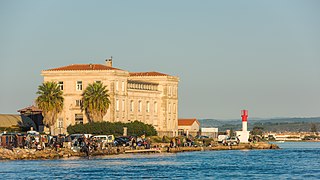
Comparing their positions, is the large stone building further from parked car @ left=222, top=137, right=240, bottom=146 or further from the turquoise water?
the turquoise water

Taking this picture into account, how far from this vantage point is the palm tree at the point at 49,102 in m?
165

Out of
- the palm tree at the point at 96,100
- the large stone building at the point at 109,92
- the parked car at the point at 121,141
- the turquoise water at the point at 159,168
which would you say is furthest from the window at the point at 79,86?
the turquoise water at the point at 159,168

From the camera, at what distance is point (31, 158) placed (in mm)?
119938

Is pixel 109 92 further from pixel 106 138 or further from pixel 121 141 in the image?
pixel 106 138

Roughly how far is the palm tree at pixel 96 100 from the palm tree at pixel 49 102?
13.9 ft

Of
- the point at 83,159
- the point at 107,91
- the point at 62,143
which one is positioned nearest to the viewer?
the point at 83,159

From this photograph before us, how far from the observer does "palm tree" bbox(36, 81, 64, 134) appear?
165 metres

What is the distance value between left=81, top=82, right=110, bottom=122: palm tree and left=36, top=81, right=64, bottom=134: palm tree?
167 inches

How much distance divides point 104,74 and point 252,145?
26448 mm

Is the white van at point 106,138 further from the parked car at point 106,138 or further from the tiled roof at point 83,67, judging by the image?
the tiled roof at point 83,67

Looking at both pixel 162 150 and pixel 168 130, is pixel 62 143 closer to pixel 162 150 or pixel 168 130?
pixel 162 150

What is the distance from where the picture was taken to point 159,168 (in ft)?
346

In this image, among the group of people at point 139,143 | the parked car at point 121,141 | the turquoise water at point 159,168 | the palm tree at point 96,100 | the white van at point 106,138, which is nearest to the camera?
the turquoise water at point 159,168

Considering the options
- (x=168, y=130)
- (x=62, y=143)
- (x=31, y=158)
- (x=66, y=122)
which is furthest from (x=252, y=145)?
(x=31, y=158)
